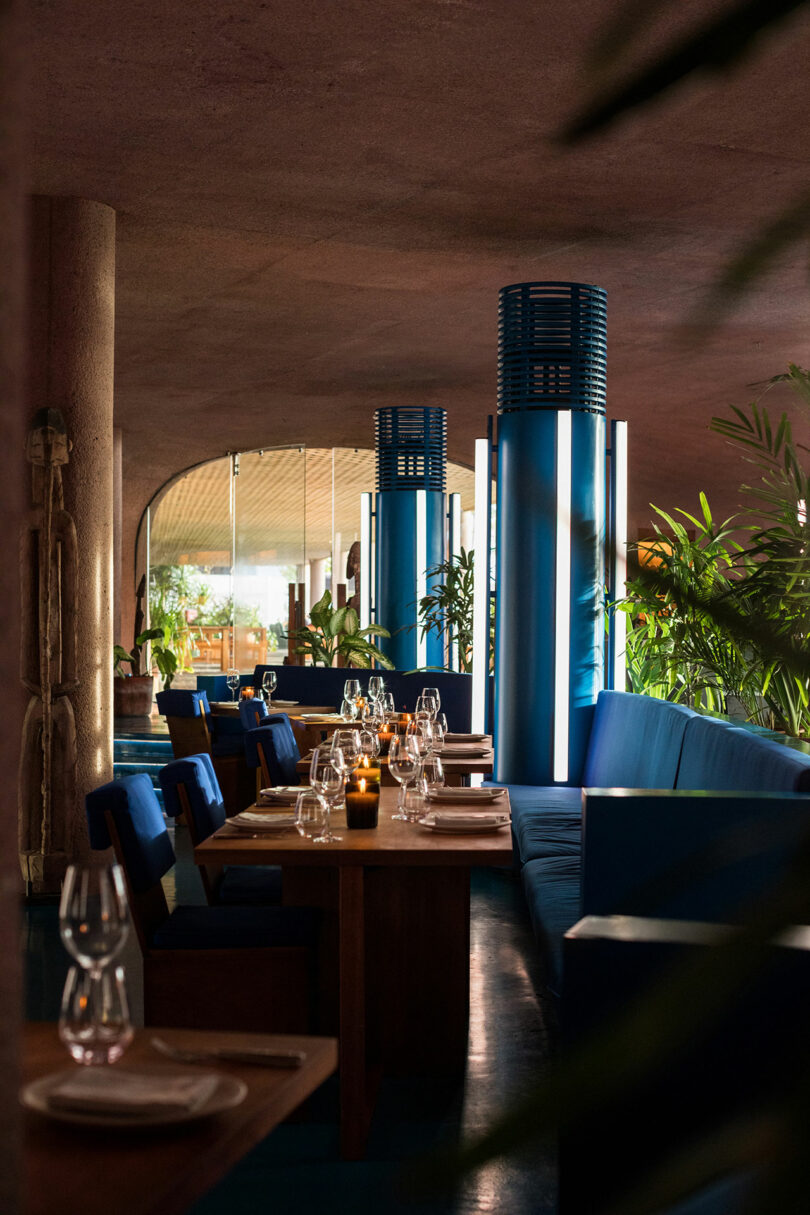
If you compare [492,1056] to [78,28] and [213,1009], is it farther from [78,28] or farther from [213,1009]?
[78,28]

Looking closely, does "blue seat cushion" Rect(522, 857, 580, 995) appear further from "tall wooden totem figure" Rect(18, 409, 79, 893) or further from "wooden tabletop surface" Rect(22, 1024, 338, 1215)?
"tall wooden totem figure" Rect(18, 409, 79, 893)

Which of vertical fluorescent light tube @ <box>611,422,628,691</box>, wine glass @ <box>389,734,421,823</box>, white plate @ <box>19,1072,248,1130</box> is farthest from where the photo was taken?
→ vertical fluorescent light tube @ <box>611,422,628,691</box>

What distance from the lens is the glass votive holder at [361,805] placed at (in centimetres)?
353

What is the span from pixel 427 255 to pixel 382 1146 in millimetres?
5625

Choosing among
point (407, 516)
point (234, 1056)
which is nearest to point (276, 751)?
point (234, 1056)

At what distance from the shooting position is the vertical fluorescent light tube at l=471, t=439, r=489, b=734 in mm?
7281

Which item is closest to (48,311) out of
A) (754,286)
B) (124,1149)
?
Result: (124,1149)

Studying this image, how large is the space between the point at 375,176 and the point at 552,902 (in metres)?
3.70

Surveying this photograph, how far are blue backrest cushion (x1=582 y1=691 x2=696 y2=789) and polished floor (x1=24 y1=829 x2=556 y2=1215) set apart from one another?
2.96 feet

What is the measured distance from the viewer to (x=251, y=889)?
4344 mm

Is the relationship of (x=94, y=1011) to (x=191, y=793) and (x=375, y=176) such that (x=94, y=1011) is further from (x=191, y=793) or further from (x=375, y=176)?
(x=375, y=176)

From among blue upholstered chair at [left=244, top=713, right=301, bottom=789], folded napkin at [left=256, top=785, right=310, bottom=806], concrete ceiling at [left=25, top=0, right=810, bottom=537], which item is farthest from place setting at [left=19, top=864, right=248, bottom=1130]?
blue upholstered chair at [left=244, top=713, right=301, bottom=789]

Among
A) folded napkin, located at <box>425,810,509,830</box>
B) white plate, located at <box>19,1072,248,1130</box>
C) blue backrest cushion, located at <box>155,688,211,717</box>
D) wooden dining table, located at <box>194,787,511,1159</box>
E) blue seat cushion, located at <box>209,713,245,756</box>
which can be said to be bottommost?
wooden dining table, located at <box>194,787,511,1159</box>

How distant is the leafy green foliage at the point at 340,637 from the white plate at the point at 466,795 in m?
7.42
